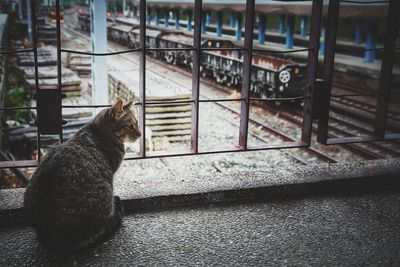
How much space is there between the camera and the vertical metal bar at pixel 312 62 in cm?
387

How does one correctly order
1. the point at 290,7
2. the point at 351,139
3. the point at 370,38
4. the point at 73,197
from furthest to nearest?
the point at 290,7, the point at 370,38, the point at 351,139, the point at 73,197

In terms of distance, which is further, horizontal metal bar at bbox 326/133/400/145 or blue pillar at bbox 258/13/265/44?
blue pillar at bbox 258/13/265/44

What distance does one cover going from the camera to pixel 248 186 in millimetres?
3736

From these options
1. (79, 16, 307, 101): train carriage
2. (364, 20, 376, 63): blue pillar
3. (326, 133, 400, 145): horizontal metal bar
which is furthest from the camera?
(364, 20, 376, 63): blue pillar

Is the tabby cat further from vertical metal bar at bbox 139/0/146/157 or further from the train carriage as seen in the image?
the train carriage

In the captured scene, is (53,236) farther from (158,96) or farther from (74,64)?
(74,64)

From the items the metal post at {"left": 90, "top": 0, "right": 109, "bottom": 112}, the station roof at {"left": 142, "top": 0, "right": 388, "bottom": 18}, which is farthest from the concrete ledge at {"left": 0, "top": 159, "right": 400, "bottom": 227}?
the station roof at {"left": 142, "top": 0, "right": 388, "bottom": 18}

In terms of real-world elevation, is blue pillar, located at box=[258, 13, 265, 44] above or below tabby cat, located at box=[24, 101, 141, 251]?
above

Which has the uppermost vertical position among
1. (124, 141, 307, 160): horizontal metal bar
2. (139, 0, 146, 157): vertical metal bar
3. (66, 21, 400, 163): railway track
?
(139, 0, 146, 157): vertical metal bar

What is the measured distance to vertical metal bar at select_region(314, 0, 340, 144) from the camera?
Result: 3900mm

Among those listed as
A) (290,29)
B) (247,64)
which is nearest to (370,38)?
(290,29)

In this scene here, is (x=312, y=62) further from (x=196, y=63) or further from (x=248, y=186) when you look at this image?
(x=248, y=186)

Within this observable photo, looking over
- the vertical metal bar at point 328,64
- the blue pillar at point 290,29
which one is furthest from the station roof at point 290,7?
the vertical metal bar at point 328,64

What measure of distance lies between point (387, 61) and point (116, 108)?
8.74ft
